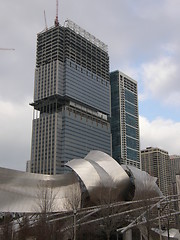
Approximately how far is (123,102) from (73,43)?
44787 millimetres

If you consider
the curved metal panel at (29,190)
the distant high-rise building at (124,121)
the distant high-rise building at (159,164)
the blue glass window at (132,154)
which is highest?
the distant high-rise building at (124,121)

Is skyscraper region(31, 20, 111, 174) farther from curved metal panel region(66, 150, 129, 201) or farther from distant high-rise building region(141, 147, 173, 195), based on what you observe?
curved metal panel region(66, 150, 129, 201)

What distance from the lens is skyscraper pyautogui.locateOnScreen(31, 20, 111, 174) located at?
429 feet

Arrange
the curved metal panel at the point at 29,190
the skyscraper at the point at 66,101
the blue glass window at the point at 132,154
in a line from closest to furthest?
the curved metal panel at the point at 29,190 < the skyscraper at the point at 66,101 < the blue glass window at the point at 132,154

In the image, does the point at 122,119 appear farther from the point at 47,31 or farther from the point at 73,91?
the point at 47,31

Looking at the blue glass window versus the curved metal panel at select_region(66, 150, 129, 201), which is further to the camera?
the blue glass window

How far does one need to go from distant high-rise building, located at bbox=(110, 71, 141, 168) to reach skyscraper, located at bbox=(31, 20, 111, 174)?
1850 cm

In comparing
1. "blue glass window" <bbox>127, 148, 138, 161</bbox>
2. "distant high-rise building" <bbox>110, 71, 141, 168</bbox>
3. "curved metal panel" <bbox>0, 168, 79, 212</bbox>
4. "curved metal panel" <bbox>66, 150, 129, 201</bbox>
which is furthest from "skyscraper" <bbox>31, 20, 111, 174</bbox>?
"curved metal panel" <bbox>66, 150, 129, 201</bbox>

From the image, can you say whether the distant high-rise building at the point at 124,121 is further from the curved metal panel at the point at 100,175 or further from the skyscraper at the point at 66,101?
the curved metal panel at the point at 100,175

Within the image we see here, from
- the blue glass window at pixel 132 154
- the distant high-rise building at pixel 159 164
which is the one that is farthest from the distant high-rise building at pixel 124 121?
the distant high-rise building at pixel 159 164

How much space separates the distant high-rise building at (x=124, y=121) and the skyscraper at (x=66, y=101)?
18495 mm

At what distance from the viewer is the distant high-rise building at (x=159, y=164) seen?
135738mm

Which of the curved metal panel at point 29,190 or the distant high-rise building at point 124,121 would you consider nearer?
the curved metal panel at point 29,190

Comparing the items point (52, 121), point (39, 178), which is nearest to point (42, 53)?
point (52, 121)
